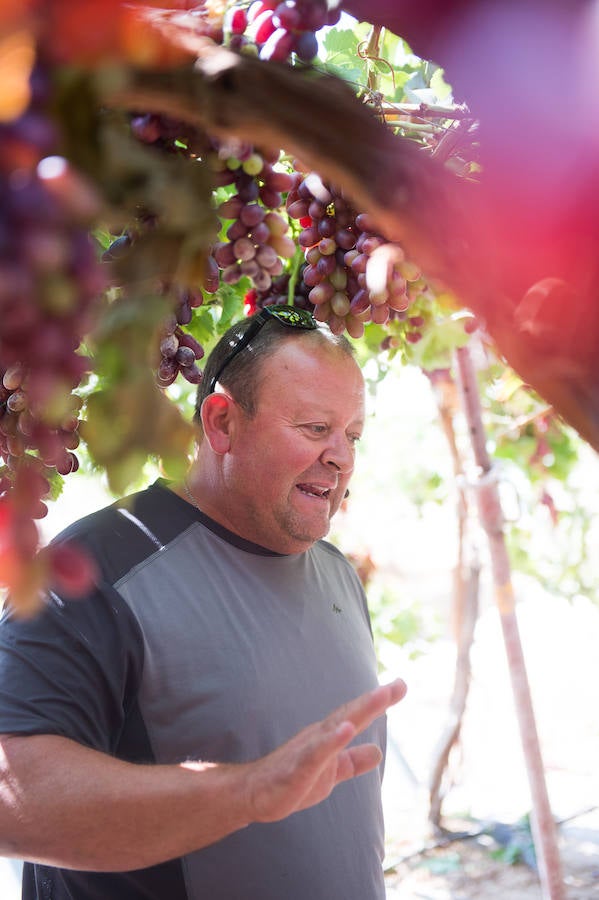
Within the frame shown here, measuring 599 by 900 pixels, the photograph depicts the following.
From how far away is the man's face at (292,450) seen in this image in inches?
83.2

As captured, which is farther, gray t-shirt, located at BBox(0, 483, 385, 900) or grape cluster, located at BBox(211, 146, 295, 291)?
gray t-shirt, located at BBox(0, 483, 385, 900)

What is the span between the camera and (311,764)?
114 centimetres

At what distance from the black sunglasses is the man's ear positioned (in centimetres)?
9

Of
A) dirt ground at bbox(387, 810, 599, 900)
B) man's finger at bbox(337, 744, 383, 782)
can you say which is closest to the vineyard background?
man's finger at bbox(337, 744, 383, 782)

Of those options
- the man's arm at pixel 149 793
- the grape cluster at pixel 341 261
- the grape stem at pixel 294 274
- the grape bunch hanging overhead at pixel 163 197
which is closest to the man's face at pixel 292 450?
the grape stem at pixel 294 274

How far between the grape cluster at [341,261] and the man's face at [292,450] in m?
0.37

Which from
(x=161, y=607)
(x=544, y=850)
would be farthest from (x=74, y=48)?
(x=544, y=850)

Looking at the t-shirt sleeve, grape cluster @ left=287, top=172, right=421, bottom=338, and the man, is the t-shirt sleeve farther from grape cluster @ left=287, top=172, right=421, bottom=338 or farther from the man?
grape cluster @ left=287, top=172, right=421, bottom=338

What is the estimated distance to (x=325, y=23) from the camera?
109 centimetres

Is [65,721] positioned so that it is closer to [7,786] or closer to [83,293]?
Result: [7,786]

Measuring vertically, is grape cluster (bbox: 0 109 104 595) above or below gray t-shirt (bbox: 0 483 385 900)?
above

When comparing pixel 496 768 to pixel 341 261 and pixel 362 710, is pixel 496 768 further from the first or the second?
pixel 362 710

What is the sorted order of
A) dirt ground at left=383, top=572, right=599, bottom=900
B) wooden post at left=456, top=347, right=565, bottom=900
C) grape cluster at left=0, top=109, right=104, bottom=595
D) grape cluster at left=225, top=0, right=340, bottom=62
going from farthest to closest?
dirt ground at left=383, top=572, right=599, bottom=900 → wooden post at left=456, top=347, right=565, bottom=900 → grape cluster at left=225, top=0, right=340, bottom=62 → grape cluster at left=0, top=109, right=104, bottom=595

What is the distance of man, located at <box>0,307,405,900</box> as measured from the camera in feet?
4.31
